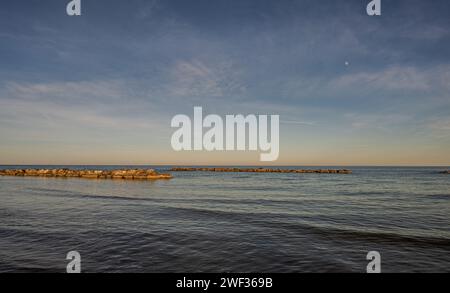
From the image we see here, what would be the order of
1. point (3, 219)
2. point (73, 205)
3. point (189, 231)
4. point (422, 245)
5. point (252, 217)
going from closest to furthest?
point (422, 245) → point (189, 231) → point (3, 219) → point (252, 217) → point (73, 205)

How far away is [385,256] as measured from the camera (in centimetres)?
1007

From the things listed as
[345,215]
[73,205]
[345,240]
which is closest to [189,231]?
[345,240]

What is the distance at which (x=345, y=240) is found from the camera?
12.1 meters

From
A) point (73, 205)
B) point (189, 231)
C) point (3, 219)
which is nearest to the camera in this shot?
point (189, 231)

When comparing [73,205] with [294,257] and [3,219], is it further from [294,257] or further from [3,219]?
[294,257]

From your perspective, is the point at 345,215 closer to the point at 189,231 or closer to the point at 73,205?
the point at 189,231

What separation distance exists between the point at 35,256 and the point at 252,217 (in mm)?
11348

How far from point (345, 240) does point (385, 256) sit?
2085mm
